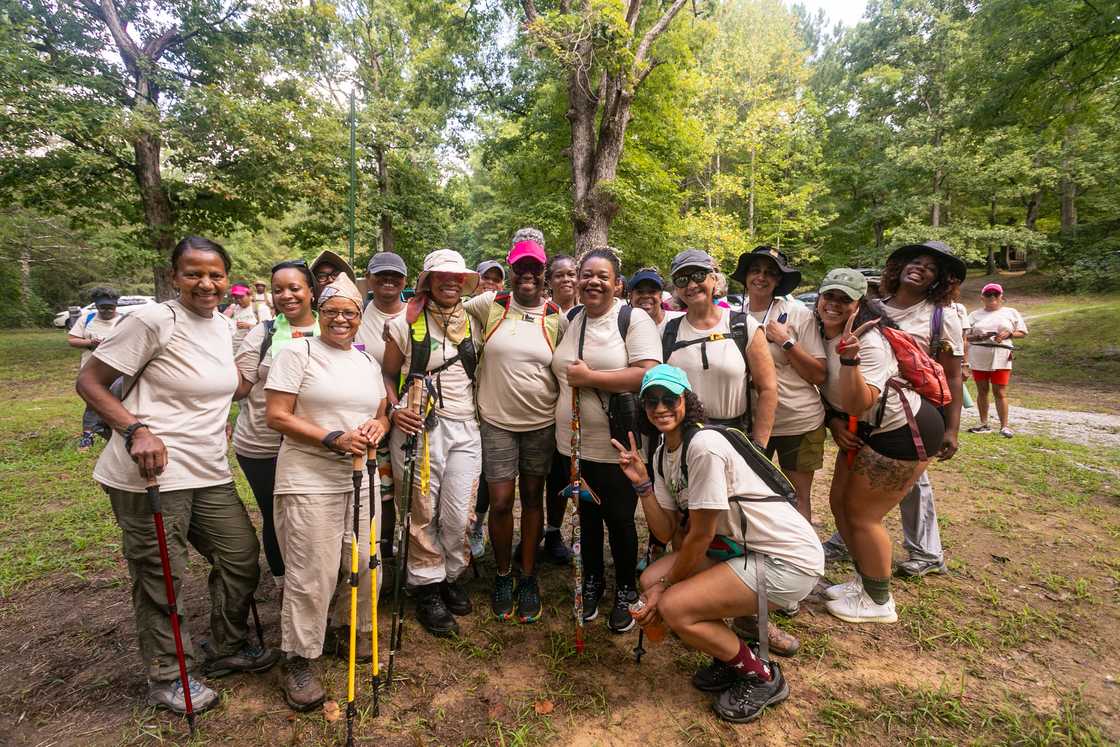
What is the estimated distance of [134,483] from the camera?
2553mm

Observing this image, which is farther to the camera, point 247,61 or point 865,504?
point 247,61

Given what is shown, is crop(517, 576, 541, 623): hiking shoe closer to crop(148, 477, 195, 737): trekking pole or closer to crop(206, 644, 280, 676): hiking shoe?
crop(206, 644, 280, 676): hiking shoe

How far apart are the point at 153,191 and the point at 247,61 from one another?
16.5ft

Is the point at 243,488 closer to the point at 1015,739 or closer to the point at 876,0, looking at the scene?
the point at 1015,739

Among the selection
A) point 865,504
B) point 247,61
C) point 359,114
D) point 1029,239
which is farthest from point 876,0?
point 865,504

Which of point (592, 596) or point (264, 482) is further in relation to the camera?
point (592, 596)

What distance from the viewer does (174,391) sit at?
2641 mm

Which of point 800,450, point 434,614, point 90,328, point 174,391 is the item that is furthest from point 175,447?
point 90,328

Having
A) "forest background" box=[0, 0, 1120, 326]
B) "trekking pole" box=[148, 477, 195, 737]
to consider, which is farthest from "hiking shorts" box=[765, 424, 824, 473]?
"forest background" box=[0, 0, 1120, 326]

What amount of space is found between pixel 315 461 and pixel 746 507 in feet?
7.56

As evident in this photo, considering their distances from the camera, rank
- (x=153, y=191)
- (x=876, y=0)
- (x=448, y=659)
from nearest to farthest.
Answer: (x=448, y=659)
(x=153, y=191)
(x=876, y=0)

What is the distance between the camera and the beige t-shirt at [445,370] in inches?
133

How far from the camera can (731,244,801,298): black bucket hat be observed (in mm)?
3604

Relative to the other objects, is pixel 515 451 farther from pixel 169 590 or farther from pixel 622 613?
pixel 169 590
